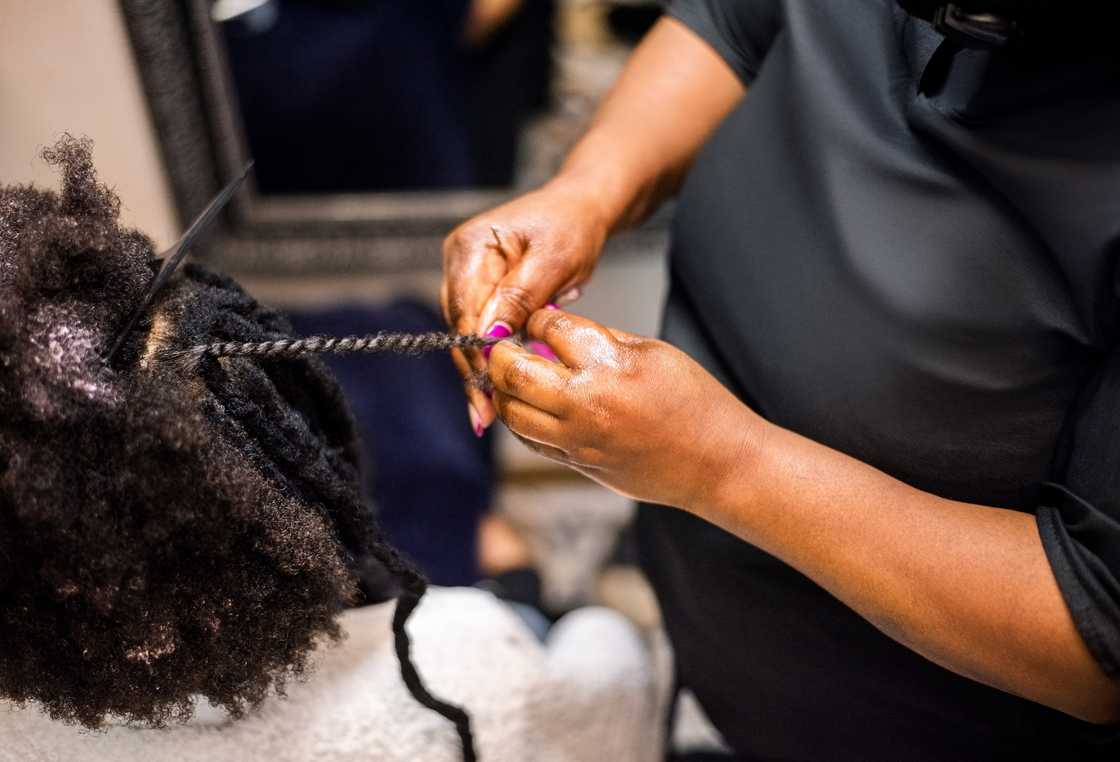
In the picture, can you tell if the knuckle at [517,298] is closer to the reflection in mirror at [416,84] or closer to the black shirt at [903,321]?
the black shirt at [903,321]

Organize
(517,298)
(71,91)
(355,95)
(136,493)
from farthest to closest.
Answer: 1. (355,95)
2. (71,91)
3. (517,298)
4. (136,493)

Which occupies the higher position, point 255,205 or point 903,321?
point 903,321

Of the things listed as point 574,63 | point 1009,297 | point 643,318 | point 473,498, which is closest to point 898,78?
point 1009,297

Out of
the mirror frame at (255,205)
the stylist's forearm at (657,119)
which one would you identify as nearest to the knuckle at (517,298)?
the stylist's forearm at (657,119)

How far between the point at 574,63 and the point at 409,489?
613mm

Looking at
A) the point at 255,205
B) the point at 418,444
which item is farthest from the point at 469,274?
the point at 255,205

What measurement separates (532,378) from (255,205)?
803mm

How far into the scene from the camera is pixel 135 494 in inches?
15.1

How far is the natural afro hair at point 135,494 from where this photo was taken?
0.37m

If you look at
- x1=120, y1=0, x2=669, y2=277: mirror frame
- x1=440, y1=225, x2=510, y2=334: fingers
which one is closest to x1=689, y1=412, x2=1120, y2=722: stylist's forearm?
x1=440, y1=225, x2=510, y2=334: fingers

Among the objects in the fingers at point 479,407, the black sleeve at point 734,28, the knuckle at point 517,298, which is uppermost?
the black sleeve at point 734,28

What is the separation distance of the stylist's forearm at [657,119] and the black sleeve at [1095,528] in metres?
0.38

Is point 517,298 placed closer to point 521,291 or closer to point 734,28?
point 521,291

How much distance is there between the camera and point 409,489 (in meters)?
1.06
